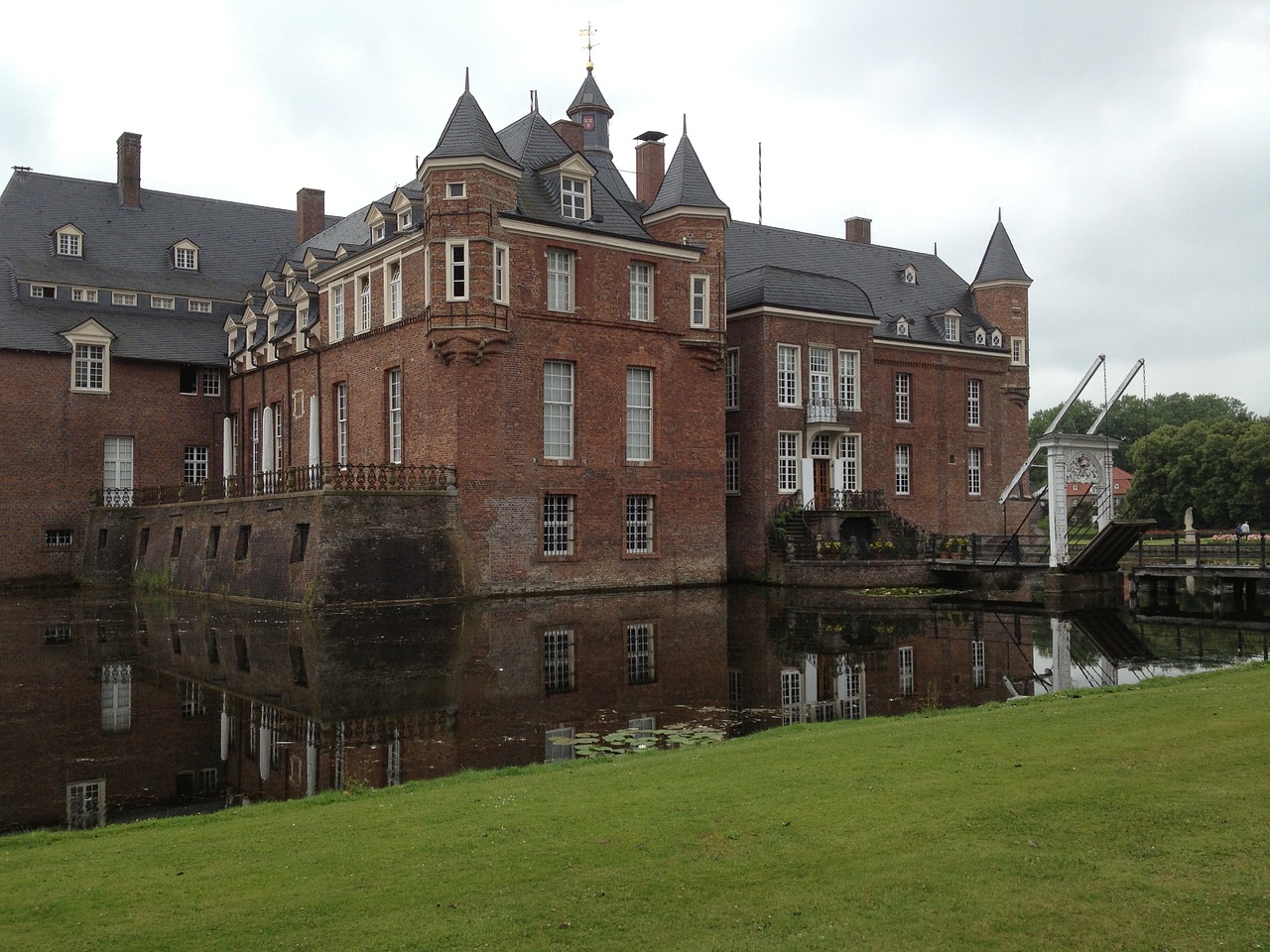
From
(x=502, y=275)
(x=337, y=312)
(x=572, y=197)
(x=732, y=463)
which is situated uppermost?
(x=572, y=197)

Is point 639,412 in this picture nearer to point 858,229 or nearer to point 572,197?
point 572,197

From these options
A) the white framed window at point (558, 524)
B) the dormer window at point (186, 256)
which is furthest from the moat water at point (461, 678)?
the dormer window at point (186, 256)

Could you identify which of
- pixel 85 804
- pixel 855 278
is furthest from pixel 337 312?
pixel 85 804

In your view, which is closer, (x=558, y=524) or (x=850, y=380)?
(x=558, y=524)

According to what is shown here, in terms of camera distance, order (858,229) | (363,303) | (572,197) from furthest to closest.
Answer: (858,229) → (363,303) → (572,197)

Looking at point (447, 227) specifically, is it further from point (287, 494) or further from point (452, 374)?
point (287, 494)

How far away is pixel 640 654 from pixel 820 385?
21.7 m

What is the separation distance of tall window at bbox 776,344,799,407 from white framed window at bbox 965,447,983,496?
36.1 feet

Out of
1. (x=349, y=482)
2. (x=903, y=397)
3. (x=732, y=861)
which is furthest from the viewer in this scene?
(x=903, y=397)

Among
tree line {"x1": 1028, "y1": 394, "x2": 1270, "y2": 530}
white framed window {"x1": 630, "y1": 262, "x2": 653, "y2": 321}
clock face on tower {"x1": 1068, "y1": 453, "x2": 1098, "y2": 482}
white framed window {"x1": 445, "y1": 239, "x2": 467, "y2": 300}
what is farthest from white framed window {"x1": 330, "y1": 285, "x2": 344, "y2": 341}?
tree line {"x1": 1028, "y1": 394, "x2": 1270, "y2": 530}

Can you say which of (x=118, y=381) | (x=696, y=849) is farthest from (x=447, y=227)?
(x=696, y=849)

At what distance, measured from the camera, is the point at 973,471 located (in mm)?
45844

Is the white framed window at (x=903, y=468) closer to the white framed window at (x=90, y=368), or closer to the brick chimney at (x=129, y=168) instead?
the white framed window at (x=90, y=368)

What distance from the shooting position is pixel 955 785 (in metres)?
7.57
